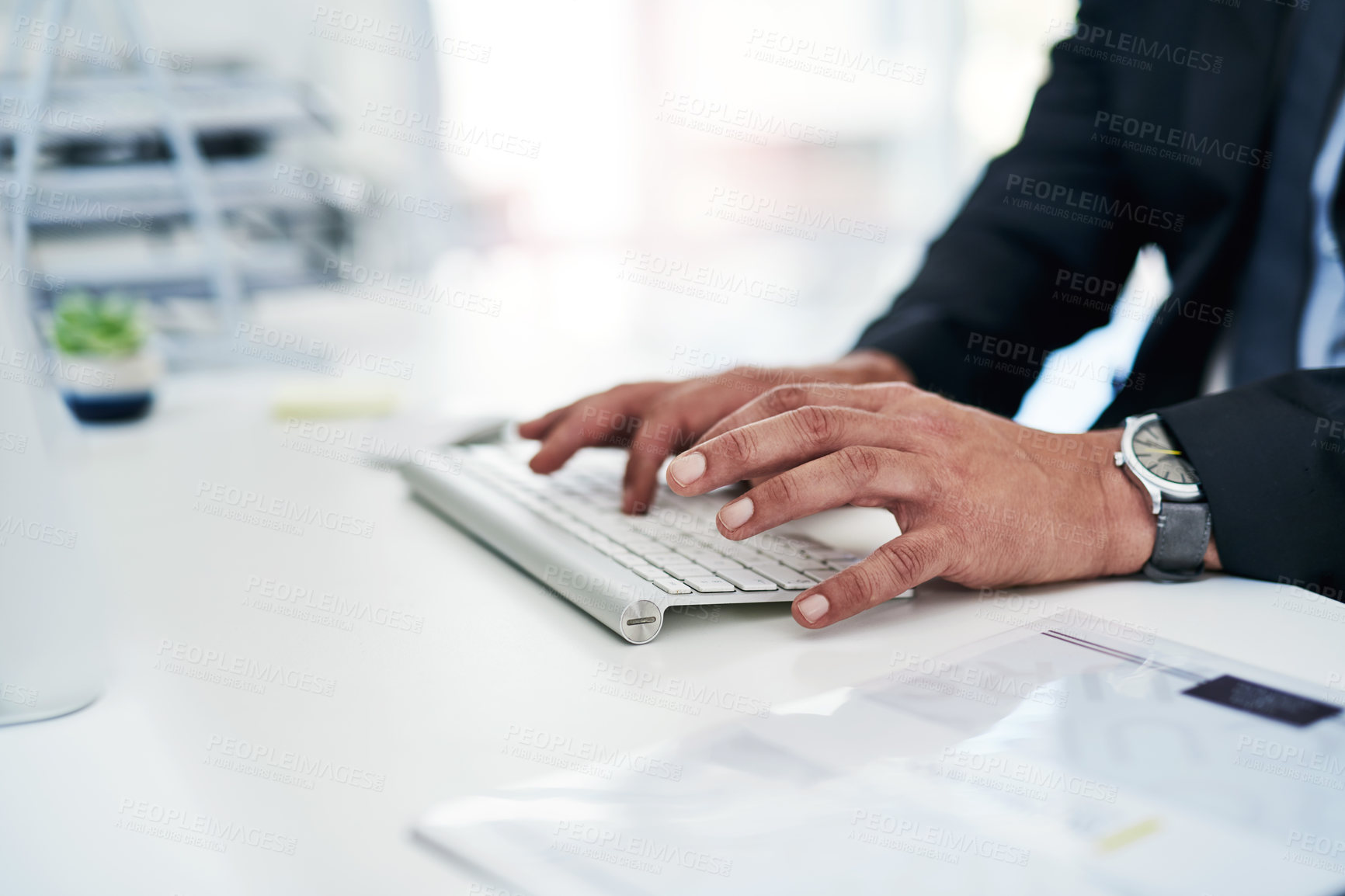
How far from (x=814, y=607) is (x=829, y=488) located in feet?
0.30

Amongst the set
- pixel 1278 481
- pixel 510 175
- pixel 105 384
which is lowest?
pixel 105 384

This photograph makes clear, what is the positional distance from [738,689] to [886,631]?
0.13 metres

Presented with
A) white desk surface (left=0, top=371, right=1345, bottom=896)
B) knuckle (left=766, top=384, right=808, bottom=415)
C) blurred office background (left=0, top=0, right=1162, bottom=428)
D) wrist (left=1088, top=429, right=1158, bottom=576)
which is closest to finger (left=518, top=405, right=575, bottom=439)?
white desk surface (left=0, top=371, right=1345, bottom=896)

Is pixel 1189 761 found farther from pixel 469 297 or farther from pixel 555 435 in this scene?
pixel 469 297

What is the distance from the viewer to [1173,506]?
67 cm

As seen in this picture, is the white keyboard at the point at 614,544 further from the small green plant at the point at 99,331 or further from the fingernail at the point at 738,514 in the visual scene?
the small green plant at the point at 99,331

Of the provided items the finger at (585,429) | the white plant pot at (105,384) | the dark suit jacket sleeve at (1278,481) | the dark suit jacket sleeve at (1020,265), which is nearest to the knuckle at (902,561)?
the dark suit jacket sleeve at (1278,481)

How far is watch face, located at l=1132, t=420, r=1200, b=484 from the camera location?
673 millimetres

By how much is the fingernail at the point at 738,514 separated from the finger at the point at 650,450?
5.9 inches

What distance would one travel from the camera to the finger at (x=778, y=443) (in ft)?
2.13

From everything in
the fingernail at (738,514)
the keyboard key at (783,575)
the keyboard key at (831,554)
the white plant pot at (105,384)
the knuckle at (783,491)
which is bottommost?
the white plant pot at (105,384)

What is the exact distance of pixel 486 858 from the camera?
0.38m

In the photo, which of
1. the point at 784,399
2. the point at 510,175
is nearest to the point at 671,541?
the point at 784,399

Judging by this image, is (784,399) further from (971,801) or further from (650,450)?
(971,801)
